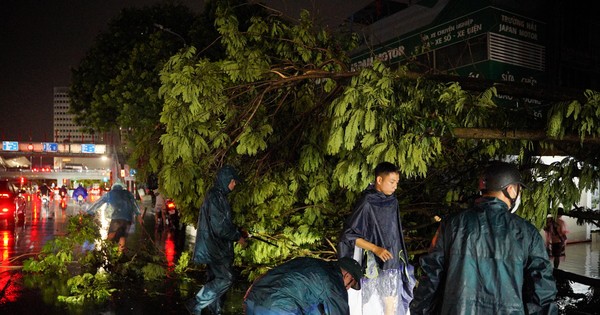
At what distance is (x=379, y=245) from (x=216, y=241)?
6.72ft

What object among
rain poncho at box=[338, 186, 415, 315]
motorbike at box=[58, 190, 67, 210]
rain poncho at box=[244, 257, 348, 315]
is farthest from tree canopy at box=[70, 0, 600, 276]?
motorbike at box=[58, 190, 67, 210]

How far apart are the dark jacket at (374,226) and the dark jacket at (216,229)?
1.58 m

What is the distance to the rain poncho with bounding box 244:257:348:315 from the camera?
10.3ft

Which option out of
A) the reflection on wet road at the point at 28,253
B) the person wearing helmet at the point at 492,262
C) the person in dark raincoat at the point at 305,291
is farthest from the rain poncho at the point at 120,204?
the person wearing helmet at the point at 492,262

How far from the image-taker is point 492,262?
3.11 metres

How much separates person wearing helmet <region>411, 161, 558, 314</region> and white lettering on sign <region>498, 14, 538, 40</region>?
13432mm

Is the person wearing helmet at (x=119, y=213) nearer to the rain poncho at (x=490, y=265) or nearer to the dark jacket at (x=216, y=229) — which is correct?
the dark jacket at (x=216, y=229)

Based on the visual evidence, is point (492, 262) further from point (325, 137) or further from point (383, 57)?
point (383, 57)

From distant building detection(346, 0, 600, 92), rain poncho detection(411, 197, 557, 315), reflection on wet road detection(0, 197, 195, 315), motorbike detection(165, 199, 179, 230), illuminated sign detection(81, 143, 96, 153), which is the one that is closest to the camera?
rain poncho detection(411, 197, 557, 315)

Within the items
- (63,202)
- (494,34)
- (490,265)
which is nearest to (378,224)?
(490,265)

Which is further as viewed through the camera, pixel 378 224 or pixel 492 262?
pixel 378 224

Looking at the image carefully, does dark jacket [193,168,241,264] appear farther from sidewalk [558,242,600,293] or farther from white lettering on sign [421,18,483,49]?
white lettering on sign [421,18,483,49]

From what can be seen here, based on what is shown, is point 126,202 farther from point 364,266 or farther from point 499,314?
point 499,314

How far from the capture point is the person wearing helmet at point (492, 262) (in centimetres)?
306
